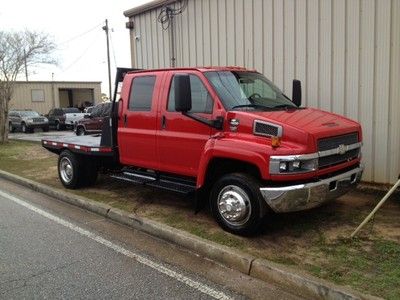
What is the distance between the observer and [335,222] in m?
6.16

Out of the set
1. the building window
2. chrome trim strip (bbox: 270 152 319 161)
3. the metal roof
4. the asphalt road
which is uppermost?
the metal roof

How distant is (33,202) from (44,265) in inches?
136

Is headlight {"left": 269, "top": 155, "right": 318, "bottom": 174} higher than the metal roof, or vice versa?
the metal roof

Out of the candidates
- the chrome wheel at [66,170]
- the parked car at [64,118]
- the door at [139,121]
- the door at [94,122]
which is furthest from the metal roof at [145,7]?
the parked car at [64,118]

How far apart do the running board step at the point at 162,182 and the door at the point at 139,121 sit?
0.18 meters

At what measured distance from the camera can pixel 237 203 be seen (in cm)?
568

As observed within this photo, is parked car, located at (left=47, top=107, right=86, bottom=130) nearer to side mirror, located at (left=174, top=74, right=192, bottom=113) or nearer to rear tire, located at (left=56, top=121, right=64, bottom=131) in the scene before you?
rear tire, located at (left=56, top=121, right=64, bottom=131)

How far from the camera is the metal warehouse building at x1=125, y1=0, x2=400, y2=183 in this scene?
7637mm

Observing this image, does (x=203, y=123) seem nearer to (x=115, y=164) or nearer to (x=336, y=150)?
(x=336, y=150)

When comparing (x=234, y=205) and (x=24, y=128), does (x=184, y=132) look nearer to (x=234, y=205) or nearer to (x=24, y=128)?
(x=234, y=205)

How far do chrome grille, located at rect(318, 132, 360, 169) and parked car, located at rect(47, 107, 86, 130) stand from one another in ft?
93.6

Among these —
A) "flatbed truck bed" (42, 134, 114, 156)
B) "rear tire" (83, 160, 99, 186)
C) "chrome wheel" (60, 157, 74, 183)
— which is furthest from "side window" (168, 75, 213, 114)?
"chrome wheel" (60, 157, 74, 183)

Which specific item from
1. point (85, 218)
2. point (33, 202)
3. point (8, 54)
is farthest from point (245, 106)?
point (8, 54)

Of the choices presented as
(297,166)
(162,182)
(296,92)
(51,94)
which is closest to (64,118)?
(51,94)
